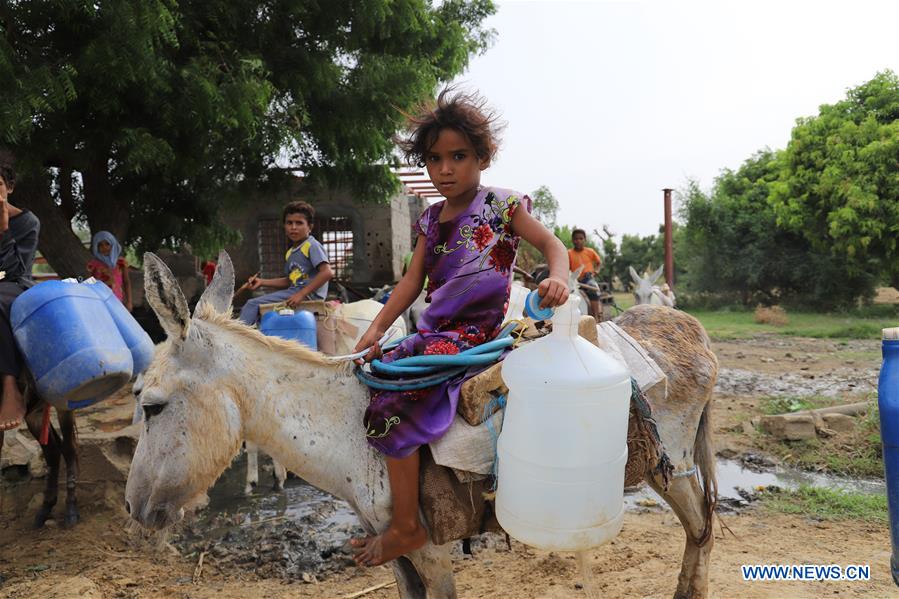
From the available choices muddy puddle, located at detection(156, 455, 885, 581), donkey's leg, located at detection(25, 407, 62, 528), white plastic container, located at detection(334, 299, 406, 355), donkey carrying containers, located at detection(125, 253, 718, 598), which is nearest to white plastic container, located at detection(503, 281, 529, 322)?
white plastic container, located at detection(334, 299, 406, 355)

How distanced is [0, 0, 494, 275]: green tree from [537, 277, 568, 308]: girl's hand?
560 cm

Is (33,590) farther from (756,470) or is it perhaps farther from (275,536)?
(756,470)

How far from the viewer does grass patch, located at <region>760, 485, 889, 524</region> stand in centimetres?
428

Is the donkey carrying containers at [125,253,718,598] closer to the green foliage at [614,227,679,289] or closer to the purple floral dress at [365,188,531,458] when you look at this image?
the purple floral dress at [365,188,531,458]

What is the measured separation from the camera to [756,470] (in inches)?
216

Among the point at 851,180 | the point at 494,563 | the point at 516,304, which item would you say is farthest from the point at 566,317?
the point at 851,180

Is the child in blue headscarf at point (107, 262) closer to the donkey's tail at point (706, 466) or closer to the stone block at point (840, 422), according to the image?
the donkey's tail at point (706, 466)

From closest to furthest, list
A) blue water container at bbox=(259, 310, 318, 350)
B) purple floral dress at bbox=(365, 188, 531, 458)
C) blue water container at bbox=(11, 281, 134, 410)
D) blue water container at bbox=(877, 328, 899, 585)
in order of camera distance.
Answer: blue water container at bbox=(877, 328, 899, 585), purple floral dress at bbox=(365, 188, 531, 458), blue water container at bbox=(11, 281, 134, 410), blue water container at bbox=(259, 310, 318, 350)

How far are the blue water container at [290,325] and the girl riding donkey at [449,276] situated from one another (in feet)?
10.2

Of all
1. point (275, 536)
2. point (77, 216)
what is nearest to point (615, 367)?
point (275, 536)

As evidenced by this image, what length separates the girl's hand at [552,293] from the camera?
5.87ft

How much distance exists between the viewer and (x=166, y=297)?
187 centimetres

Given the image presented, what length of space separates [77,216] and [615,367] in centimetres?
1018

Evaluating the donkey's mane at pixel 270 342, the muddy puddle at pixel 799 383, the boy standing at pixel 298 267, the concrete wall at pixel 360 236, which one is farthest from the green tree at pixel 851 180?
the donkey's mane at pixel 270 342
